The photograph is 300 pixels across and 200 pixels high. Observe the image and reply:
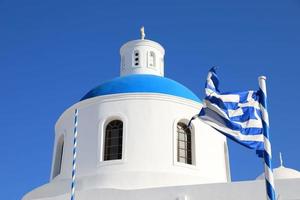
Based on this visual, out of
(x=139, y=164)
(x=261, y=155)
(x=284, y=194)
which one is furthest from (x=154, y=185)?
(x=261, y=155)

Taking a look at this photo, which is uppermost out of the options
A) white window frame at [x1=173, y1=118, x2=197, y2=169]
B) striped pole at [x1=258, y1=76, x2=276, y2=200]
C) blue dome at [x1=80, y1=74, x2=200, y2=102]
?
blue dome at [x1=80, y1=74, x2=200, y2=102]

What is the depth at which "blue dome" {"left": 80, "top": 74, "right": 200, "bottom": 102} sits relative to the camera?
1443 centimetres

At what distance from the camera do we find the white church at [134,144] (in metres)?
12.8

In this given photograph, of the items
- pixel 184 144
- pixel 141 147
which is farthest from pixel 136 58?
pixel 141 147

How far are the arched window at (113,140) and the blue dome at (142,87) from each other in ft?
3.50

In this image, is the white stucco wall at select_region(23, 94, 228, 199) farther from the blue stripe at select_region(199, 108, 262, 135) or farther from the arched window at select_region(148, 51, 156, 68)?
the blue stripe at select_region(199, 108, 262, 135)

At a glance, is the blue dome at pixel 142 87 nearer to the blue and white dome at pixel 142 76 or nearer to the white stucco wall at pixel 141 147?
the blue and white dome at pixel 142 76

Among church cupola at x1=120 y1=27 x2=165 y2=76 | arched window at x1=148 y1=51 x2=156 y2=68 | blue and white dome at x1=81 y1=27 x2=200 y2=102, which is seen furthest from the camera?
arched window at x1=148 y1=51 x2=156 y2=68

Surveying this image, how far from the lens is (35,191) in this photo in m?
13.8

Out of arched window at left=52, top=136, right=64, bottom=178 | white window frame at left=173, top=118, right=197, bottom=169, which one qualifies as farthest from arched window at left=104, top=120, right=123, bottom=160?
arched window at left=52, top=136, right=64, bottom=178

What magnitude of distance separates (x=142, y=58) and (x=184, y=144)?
14.0 feet

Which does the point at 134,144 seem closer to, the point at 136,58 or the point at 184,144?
the point at 184,144

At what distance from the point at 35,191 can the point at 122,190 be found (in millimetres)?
3514

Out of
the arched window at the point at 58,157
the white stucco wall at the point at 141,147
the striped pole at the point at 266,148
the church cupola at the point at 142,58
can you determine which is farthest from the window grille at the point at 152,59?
the striped pole at the point at 266,148
